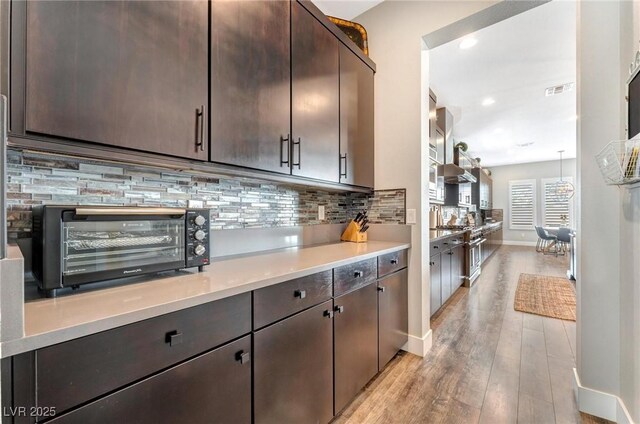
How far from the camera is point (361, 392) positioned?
1.74m

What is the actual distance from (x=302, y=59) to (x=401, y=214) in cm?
137

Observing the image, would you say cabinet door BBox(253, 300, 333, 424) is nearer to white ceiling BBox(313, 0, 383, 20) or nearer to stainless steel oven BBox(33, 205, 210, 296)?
stainless steel oven BBox(33, 205, 210, 296)

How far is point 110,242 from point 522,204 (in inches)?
440

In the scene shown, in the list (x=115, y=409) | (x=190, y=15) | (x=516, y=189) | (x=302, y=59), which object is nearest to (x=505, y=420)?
(x=115, y=409)

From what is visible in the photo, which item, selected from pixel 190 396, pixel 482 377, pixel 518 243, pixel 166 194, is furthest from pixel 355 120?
Result: pixel 518 243

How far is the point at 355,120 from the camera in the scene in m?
2.18

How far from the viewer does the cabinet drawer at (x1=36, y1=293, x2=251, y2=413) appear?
0.60 metres

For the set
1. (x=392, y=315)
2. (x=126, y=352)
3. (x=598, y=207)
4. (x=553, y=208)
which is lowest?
(x=392, y=315)

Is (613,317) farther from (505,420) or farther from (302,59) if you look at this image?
(302,59)

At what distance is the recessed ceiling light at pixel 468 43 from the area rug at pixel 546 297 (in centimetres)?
298

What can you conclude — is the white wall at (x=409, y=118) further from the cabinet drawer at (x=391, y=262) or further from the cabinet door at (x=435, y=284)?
the cabinet door at (x=435, y=284)

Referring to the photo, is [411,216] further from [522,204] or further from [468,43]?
[522,204]

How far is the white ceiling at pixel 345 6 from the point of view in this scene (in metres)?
2.31

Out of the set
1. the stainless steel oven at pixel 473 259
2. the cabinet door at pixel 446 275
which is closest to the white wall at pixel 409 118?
the cabinet door at pixel 446 275
